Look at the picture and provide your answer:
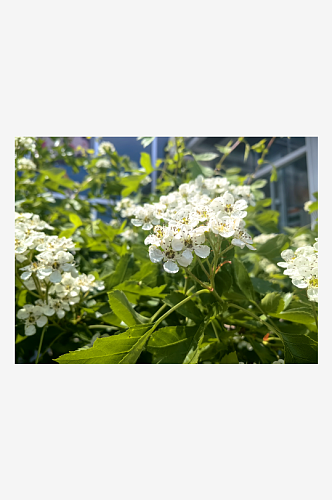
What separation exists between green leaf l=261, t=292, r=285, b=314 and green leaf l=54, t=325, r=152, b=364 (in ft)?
0.85

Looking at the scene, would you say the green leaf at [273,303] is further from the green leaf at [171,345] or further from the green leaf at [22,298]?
the green leaf at [22,298]

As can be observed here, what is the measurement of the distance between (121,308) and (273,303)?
1.03 ft

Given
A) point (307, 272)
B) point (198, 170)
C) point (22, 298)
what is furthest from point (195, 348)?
point (198, 170)

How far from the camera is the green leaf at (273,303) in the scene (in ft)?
2.32

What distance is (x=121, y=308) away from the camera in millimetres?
686

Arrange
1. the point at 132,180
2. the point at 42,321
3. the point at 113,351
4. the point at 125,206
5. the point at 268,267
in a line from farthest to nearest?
the point at 125,206, the point at 132,180, the point at 268,267, the point at 42,321, the point at 113,351

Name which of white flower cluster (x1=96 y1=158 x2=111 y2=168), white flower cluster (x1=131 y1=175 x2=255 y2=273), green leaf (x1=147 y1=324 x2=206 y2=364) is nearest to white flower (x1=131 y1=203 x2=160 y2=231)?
white flower cluster (x1=131 y1=175 x2=255 y2=273)

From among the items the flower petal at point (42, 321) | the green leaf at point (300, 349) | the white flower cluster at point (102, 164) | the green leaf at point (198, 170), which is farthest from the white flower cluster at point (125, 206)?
the green leaf at point (300, 349)

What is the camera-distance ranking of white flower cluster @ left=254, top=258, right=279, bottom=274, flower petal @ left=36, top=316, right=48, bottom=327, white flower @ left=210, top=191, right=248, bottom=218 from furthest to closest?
1. white flower cluster @ left=254, top=258, right=279, bottom=274
2. flower petal @ left=36, top=316, right=48, bottom=327
3. white flower @ left=210, top=191, right=248, bottom=218

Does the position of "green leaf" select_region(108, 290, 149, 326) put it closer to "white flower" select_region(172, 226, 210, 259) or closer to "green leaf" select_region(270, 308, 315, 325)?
"white flower" select_region(172, 226, 210, 259)

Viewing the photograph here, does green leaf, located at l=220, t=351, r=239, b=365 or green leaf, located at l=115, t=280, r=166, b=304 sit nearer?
green leaf, located at l=220, t=351, r=239, b=365

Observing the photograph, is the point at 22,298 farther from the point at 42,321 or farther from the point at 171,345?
the point at 171,345

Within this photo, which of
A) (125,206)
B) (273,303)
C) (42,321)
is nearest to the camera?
(273,303)

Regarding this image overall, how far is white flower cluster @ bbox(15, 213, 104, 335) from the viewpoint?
2.52 ft
